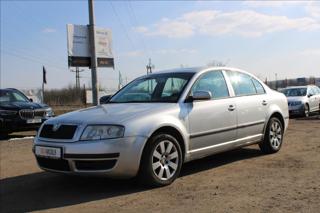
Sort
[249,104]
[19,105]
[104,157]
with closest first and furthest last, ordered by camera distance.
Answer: [104,157]
[249,104]
[19,105]

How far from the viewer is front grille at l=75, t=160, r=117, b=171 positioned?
5836mm

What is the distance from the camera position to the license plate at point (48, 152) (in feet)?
19.7

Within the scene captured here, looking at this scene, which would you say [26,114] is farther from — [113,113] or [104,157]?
[104,157]

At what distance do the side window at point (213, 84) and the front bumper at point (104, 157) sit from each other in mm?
1643

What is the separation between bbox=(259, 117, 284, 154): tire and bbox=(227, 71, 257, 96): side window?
0.72 meters

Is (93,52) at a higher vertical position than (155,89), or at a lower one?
higher

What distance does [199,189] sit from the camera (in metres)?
6.07

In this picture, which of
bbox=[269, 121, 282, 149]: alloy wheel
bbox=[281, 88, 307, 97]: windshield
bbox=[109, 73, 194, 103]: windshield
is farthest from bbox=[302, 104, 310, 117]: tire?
bbox=[109, 73, 194, 103]: windshield

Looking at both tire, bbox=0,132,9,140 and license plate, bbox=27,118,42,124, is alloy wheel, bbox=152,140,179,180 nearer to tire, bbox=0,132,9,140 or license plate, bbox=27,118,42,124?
license plate, bbox=27,118,42,124

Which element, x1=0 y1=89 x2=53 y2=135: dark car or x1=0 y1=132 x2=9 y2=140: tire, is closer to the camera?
x1=0 y1=89 x2=53 y2=135: dark car

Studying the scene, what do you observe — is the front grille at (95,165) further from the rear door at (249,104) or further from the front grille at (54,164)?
the rear door at (249,104)

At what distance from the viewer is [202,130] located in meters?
6.95

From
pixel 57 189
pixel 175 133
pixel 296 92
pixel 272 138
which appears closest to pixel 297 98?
pixel 296 92

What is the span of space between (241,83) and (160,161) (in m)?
2.60
